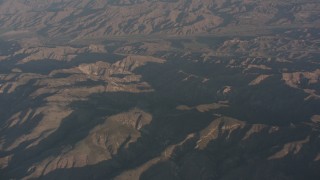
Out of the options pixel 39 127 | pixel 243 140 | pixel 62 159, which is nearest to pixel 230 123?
pixel 243 140

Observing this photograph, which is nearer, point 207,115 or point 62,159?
point 62,159

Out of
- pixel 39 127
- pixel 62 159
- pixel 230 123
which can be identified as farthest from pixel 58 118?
pixel 230 123

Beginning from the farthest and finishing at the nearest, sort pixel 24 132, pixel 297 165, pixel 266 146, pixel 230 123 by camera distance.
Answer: pixel 24 132 < pixel 230 123 < pixel 266 146 < pixel 297 165

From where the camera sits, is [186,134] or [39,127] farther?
[39,127]

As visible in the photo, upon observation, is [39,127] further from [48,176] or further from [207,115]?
[207,115]

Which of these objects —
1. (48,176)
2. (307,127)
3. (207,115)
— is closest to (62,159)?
(48,176)

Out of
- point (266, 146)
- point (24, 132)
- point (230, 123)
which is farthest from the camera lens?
point (24, 132)

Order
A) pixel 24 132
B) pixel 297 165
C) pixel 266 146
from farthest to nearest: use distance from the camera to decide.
A: pixel 24 132 < pixel 266 146 < pixel 297 165

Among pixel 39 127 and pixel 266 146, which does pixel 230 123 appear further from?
pixel 39 127

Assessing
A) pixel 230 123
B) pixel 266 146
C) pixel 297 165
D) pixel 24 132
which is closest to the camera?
pixel 297 165
